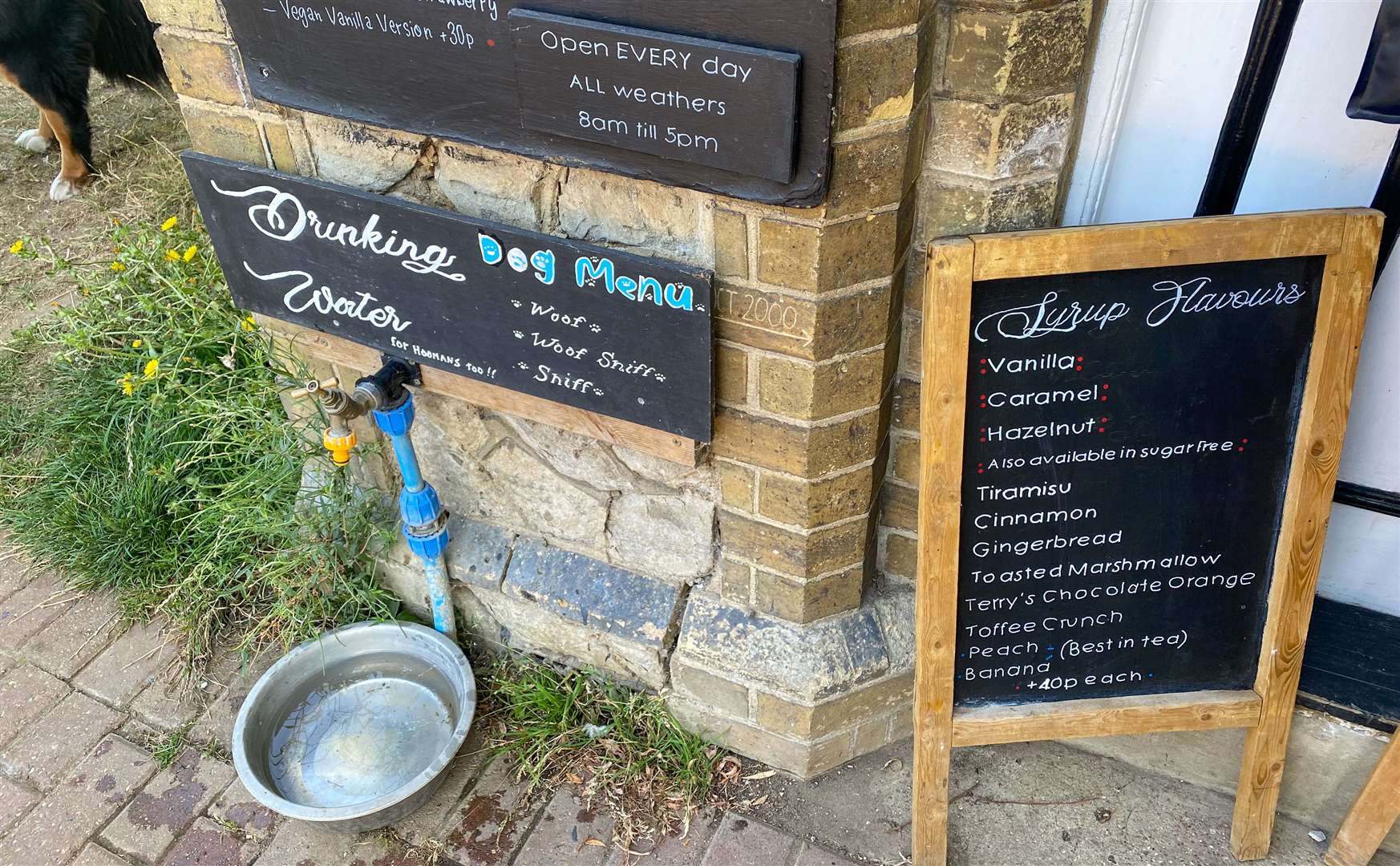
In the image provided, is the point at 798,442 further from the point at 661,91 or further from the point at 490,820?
the point at 490,820

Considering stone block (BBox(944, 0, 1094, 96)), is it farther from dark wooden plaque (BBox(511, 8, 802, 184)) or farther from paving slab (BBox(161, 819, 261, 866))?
paving slab (BBox(161, 819, 261, 866))

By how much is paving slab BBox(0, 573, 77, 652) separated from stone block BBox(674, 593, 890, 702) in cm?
210

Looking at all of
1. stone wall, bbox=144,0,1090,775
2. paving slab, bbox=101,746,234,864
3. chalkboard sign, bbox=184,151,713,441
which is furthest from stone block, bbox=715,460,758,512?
paving slab, bbox=101,746,234,864

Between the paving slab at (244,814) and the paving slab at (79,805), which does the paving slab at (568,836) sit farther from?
the paving slab at (79,805)

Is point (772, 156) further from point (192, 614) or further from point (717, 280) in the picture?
point (192, 614)

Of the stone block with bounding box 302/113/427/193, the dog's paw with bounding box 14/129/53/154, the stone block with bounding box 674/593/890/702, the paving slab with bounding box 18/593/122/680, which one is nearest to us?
the stone block with bounding box 302/113/427/193

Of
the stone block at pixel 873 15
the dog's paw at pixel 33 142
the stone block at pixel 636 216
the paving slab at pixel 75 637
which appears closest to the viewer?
the stone block at pixel 873 15

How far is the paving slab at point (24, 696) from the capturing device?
8.80ft

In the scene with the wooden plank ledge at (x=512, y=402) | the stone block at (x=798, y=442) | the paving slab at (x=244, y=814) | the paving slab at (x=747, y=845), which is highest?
the stone block at (x=798, y=442)

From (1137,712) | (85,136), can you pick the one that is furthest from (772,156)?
(85,136)

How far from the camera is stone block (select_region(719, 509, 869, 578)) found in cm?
211

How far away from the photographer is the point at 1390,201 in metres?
1.78

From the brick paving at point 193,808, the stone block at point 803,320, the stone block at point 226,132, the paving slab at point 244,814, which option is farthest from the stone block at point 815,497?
the paving slab at point 244,814

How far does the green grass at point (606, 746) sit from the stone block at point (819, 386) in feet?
3.31
